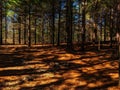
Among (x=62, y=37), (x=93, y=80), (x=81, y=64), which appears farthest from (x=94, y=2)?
(x=62, y=37)

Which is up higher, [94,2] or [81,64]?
[94,2]

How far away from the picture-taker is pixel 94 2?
95.3ft

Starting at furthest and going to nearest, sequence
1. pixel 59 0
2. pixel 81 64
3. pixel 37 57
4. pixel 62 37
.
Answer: pixel 62 37, pixel 59 0, pixel 37 57, pixel 81 64

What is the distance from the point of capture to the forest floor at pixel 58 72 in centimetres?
1391

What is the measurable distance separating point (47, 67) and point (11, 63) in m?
3.30

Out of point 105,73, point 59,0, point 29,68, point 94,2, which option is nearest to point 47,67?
point 29,68

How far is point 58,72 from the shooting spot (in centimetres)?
1700

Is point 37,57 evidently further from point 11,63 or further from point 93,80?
point 93,80

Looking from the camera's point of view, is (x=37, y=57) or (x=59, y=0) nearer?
(x=37, y=57)

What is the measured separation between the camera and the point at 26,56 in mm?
23594

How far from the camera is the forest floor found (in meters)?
13.9

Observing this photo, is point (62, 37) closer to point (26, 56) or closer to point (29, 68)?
point (26, 56)

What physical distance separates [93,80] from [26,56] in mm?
10089

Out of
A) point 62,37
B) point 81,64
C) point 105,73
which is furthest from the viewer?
point 62,37
